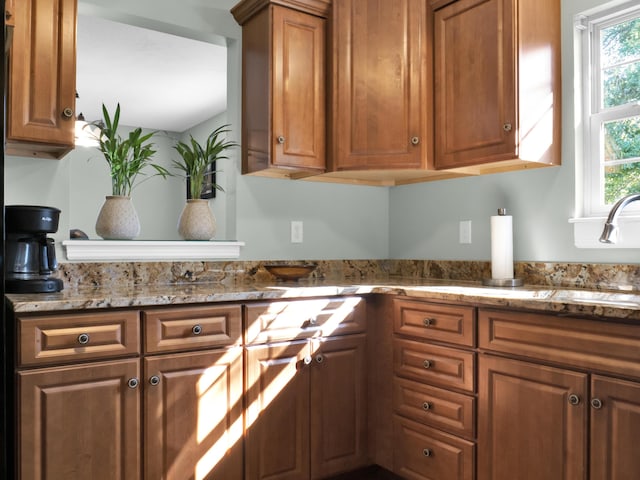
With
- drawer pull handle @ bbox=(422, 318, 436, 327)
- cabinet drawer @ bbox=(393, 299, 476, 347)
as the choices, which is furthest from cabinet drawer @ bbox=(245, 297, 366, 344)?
drawer pull handle @ bbox=(422, 318, 436, 327)

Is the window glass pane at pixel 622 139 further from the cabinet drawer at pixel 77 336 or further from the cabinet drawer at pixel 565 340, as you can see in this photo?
the cabinet drawer at pixel 77 336

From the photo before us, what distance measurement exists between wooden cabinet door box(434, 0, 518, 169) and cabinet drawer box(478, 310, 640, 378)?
763 millimetres

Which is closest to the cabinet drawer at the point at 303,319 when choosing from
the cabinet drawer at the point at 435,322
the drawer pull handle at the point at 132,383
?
the cabinet drawer at the point at 435,322

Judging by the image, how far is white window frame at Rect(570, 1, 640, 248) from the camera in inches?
88.1

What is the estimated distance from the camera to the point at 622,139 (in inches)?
88.1

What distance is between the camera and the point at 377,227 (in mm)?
3197

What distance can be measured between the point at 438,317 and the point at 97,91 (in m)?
4.53

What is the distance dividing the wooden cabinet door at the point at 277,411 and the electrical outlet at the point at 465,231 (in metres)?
1.06

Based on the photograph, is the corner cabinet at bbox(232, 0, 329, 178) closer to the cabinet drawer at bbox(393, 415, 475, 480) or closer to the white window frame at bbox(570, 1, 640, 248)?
the white window frame at bbox(570, 1, 640, 248)

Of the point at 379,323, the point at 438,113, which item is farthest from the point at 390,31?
the point at 379,323

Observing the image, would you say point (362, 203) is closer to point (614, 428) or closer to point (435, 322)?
point (435, 322)

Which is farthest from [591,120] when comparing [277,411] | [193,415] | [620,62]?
[193,415]

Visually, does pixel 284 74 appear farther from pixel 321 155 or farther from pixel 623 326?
pixel 623 326

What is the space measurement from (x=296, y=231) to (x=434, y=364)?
111cm
